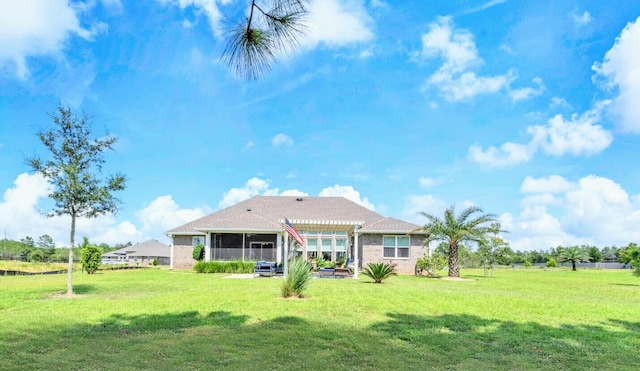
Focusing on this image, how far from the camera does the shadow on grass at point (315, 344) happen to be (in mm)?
5809

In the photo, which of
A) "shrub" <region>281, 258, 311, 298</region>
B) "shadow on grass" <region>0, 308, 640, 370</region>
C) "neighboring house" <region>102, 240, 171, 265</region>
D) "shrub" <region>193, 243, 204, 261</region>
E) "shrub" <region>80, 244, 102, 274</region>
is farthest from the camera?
"neighboring house" <region>102, 240, 171, 265</region>

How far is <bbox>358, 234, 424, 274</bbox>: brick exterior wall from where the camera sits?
28.3 meters

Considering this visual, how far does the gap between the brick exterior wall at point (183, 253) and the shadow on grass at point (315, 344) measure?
942 inches

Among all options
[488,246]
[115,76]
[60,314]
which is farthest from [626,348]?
[488,246]

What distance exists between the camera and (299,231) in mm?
32750

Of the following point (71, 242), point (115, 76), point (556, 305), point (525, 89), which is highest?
point (525, 89)

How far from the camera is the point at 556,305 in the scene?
11219mm

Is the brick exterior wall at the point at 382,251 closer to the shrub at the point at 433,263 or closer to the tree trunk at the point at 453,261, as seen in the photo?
the shrub at the point at 433,263

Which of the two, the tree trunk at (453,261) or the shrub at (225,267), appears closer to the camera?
the tree trunk at (453,261)

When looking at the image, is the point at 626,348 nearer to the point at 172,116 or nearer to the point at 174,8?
the point at 174,8

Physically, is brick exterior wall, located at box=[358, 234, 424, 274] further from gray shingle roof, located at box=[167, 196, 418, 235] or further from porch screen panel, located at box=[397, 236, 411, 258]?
gray shingle roof, located at box=[167, 196, 418, 235]

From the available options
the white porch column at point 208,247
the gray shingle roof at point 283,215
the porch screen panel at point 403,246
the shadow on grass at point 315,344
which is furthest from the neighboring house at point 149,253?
the shadow on grass at point 315,344

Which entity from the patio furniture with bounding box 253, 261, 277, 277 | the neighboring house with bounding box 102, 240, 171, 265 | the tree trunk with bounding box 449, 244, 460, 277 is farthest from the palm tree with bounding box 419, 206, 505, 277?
the neighboring house with bounding box 102, 240, 171, 265

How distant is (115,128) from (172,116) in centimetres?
282
